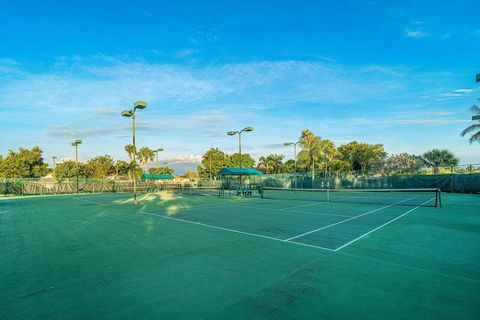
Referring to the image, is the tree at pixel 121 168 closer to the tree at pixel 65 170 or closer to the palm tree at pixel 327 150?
the tree at pixel 65 170

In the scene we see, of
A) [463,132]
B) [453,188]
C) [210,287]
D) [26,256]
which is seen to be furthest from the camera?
[463,132]

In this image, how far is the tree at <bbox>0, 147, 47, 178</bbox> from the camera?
53375 mm

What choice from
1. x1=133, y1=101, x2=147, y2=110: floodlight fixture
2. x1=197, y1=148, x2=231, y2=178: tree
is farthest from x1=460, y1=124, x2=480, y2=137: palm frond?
x1=197, y1=148, x2=231, y2=178: tree

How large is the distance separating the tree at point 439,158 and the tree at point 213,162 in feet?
156

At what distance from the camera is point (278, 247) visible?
665 centimetres

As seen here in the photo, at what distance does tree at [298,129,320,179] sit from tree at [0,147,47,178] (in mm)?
56350

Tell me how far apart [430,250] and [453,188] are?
93.4 ft

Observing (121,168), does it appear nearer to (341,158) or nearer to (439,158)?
(341,158)

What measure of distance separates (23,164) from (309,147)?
5906 centimetres

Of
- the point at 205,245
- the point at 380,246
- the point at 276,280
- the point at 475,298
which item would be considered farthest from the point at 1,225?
the point at 475,298

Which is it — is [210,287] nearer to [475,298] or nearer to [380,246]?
[475,298]

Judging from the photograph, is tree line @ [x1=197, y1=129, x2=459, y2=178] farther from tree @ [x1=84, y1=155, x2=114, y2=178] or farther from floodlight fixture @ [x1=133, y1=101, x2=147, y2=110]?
floodlight fixture @ [x1=133, y1=101, x2=147, y2=110]

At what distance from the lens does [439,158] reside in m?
54.0

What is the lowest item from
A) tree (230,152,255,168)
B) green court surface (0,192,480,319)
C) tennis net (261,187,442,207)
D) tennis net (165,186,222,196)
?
tennis net (165,186,222,196)
